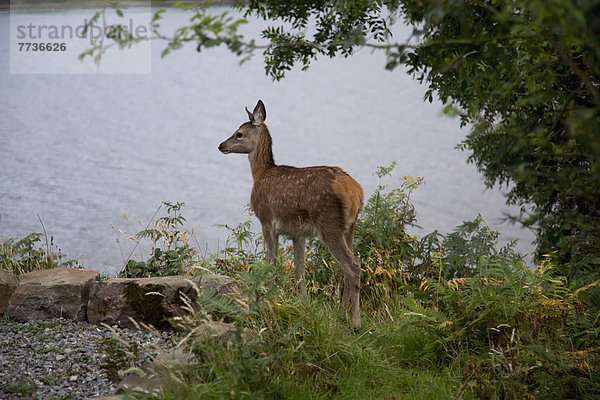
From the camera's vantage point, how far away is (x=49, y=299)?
17.7 ft

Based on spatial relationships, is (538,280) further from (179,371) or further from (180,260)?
(180,260)

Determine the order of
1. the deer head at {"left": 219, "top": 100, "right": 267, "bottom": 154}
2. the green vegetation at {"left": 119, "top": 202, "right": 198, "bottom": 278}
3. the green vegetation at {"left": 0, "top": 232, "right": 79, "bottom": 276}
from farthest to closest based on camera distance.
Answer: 1. the green vegetation at {"left": 0, "top": 232, "right": 79, "bottom": 276}
2. the green vegetation at {"left": 119, "top": 202, "right": 198, "bottom": 278}
3. the deer head at {"left": 219, "top": 100, "right": 267, "bottom": 154}

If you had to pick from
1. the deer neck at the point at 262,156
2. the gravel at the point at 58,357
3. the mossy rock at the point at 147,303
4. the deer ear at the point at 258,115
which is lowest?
the gravel at the point at 58,357

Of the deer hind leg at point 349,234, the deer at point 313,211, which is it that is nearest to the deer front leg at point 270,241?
the deer at point 313,211

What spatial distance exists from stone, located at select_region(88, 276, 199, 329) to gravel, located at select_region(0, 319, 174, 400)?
0.14 metres

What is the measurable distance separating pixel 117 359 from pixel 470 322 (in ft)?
8.37

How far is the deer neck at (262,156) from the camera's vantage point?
567cm

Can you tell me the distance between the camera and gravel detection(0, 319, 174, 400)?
4.02 metres

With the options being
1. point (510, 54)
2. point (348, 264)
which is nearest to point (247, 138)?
point (348, 264)

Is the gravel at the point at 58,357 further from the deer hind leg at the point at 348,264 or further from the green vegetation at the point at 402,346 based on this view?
the deer hind leg at the point at 348,264

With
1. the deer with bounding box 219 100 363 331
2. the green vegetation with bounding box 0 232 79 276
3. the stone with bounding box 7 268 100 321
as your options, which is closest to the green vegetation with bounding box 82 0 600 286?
the deer with bounding box 219 100 363 331

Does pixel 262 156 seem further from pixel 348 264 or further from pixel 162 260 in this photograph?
pixel 162 260

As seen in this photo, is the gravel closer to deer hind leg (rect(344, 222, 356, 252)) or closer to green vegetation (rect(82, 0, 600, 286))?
deer hind leg (rect(344, 222, 356, 252))

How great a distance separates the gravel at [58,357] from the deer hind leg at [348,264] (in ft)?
4.74
